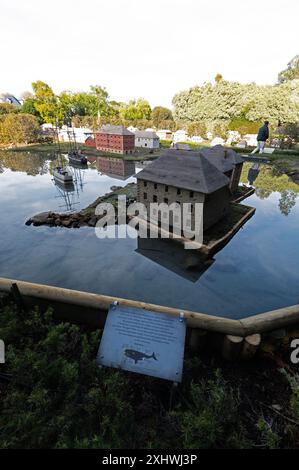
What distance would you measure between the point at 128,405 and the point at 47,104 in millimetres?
106438

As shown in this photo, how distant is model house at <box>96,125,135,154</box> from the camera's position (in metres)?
57.1

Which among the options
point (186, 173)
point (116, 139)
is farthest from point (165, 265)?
point (116, 139)

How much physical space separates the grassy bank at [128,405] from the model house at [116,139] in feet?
185

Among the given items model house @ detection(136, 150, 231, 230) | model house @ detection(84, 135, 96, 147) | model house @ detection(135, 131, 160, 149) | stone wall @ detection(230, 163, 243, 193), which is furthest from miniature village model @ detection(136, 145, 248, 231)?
model house @ detection(84, 135, 96, 147)

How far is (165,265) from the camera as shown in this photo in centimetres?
1561

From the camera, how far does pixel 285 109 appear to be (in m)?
69.3

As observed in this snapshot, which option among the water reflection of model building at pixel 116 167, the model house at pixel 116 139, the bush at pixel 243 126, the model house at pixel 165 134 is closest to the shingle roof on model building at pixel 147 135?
the model house at pixel 116 139

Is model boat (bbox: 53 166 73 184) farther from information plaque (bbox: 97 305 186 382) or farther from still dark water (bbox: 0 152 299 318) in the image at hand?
information plaque (bbox: 97 305 186 382)

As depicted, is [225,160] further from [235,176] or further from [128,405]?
[128,405]

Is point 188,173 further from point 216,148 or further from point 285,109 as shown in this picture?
point 285,109

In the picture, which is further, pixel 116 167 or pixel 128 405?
pixel 116 167

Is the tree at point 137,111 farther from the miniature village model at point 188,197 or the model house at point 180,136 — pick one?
the miniature village model at point 188,197

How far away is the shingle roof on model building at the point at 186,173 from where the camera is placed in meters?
17.6
